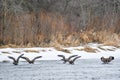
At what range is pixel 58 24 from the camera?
24.0 meters

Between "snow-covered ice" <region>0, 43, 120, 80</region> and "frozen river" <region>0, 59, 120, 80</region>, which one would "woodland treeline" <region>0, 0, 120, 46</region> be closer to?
"snow-covered ice" <region>0, 43, 120, 80</region>

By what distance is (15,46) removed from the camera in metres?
21.7

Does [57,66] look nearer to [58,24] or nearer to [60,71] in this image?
[60,71]

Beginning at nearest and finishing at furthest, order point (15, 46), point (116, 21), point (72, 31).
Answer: point (15, 46) < point (72, 31) < point (116, 21)

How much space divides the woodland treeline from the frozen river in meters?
4.07

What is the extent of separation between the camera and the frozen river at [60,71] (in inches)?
560

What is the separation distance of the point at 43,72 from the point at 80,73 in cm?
129

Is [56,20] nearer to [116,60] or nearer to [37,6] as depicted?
[116,60]

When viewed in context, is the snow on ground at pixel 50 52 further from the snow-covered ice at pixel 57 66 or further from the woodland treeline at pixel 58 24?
the woodland treeline at pixel 58 24

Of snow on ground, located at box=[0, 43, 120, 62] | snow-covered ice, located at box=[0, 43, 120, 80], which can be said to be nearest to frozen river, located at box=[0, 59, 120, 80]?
snow-covered ice, located at box=[0, 43, 120, 80]

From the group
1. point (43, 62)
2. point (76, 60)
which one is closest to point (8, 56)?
point (43, 62)

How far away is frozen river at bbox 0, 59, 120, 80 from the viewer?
14.2 meters

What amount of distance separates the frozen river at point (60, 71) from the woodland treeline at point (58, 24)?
160 inches

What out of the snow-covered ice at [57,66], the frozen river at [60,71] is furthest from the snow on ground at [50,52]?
the frozen river at [60,71]
